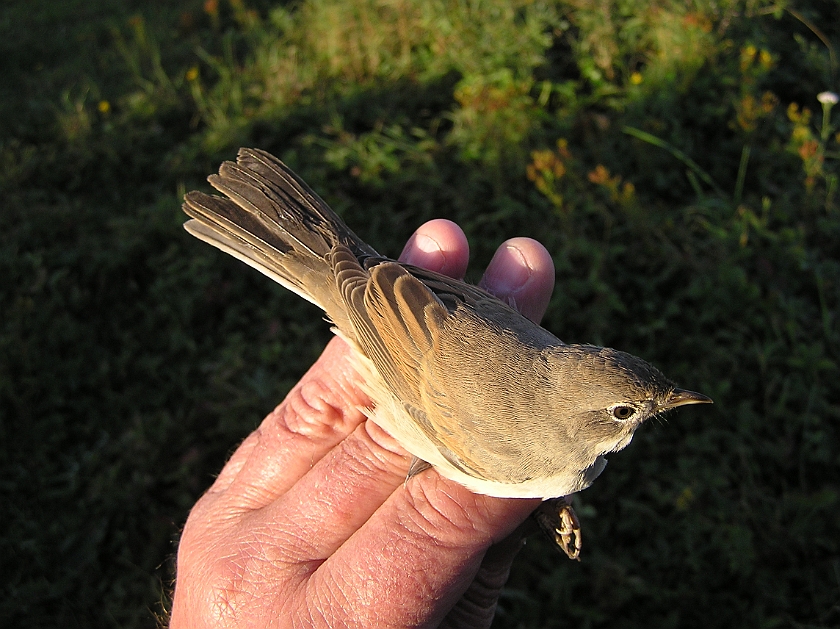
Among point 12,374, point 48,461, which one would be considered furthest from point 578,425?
point 12,374

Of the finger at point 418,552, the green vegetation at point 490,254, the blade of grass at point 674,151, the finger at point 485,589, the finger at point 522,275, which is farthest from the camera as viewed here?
the blade of grass at point 674,151

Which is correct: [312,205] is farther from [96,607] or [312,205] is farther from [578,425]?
[96,607]

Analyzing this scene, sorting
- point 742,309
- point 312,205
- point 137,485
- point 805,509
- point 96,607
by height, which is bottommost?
point 96,607

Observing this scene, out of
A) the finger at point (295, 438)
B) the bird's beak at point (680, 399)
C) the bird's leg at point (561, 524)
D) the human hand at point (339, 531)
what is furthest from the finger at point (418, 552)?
the bird's beak at point (680, 399)

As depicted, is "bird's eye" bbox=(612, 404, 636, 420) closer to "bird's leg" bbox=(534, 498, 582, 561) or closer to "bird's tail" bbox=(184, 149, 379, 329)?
"bird's leg" bbox=(534, 498, 582, 561)

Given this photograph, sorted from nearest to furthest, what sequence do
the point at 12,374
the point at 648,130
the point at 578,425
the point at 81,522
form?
the point at 578,425
the point at 81,522
the point at 12,374
the point at 648,130

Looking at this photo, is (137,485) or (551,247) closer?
(137,485)

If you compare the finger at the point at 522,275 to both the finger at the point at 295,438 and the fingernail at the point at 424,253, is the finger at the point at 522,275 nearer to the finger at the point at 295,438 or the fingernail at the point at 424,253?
the fingernail at the point at 424,253
